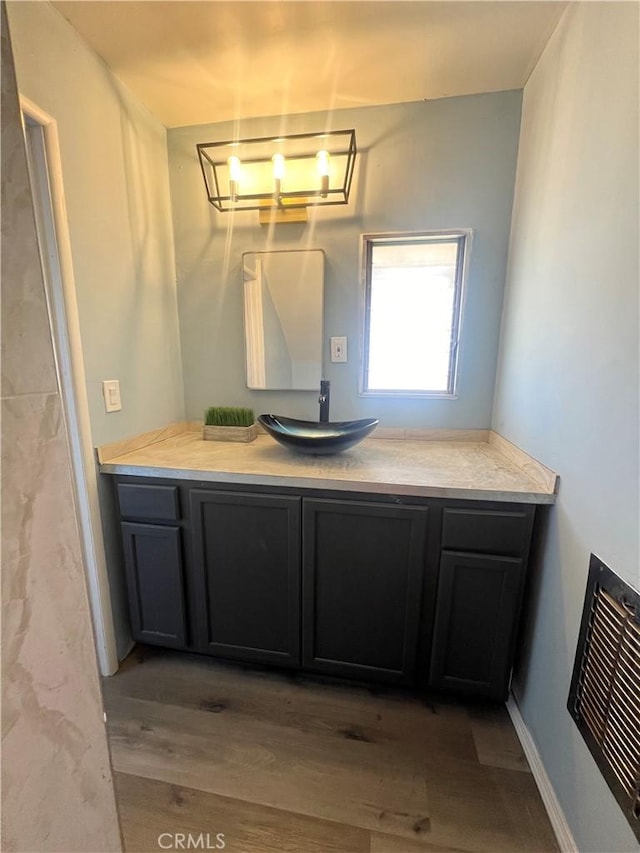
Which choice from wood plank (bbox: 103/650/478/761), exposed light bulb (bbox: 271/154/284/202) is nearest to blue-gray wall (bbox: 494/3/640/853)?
wood plank (bbox: 103/650/478/761)

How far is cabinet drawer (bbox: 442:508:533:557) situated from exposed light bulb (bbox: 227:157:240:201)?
1.69 m

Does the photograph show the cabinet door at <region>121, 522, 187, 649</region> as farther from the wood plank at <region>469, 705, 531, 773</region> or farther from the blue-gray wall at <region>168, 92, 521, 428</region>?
the wood plank at <region>469, 705, 531, 773</region>

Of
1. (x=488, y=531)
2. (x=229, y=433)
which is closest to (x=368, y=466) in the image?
(x=488, y=531)

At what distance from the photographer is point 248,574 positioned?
4.59ft

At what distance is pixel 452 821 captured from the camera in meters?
1.04

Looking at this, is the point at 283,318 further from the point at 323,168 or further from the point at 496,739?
the point at 496,739

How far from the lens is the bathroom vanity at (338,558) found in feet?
3.99

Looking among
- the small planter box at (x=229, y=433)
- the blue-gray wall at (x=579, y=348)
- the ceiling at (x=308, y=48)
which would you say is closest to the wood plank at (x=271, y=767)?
the blue-gray wall at (x=579, y=348)

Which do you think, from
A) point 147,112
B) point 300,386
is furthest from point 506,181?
point 147,112

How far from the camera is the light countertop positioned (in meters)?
1.21

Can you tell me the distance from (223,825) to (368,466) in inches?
46.3

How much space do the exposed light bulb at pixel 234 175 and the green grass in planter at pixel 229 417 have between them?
101 centimetres

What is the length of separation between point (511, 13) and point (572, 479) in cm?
153

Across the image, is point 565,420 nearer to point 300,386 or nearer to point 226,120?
point 300,386
